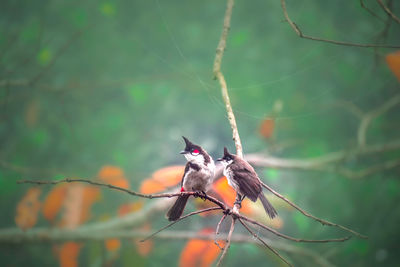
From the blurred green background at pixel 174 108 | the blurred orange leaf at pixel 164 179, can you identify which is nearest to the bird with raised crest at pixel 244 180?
the blurred orange leaf at pixel 164 179

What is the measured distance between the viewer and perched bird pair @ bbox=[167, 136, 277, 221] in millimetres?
626

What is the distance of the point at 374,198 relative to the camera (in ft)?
8.95

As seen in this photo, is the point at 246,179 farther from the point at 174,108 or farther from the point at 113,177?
the point at 174,108

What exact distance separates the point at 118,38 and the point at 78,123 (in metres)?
0.83

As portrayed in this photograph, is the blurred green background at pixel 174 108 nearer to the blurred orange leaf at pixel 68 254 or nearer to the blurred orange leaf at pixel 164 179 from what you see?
the blurred orange leaf at pixel 68 254

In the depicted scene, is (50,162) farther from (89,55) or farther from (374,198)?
(374,198)

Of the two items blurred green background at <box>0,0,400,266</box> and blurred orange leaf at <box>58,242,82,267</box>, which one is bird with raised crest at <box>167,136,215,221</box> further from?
blurred green background at <box>0,0,400,266</box>

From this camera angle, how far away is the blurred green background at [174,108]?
2634 millimetres

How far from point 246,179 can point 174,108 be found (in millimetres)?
2596

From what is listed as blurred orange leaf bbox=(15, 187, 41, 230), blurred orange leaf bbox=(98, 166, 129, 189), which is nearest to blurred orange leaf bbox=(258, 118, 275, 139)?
blurred orange leaf bbox=(98, 166, 129, 189)

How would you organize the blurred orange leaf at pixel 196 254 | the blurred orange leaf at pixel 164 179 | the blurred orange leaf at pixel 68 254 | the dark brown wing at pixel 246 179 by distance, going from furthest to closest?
the blurred orange leaf at pixel 68 254
the blurred orange leaf at pixel 196 254
the blurred orange leaf at pixel 164 179
the dark brown wing at pixel 246 179

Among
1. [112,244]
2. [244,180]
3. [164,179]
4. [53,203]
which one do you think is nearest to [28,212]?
[53,203]

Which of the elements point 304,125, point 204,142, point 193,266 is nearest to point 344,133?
point 304,125

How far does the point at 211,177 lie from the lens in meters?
0.79
